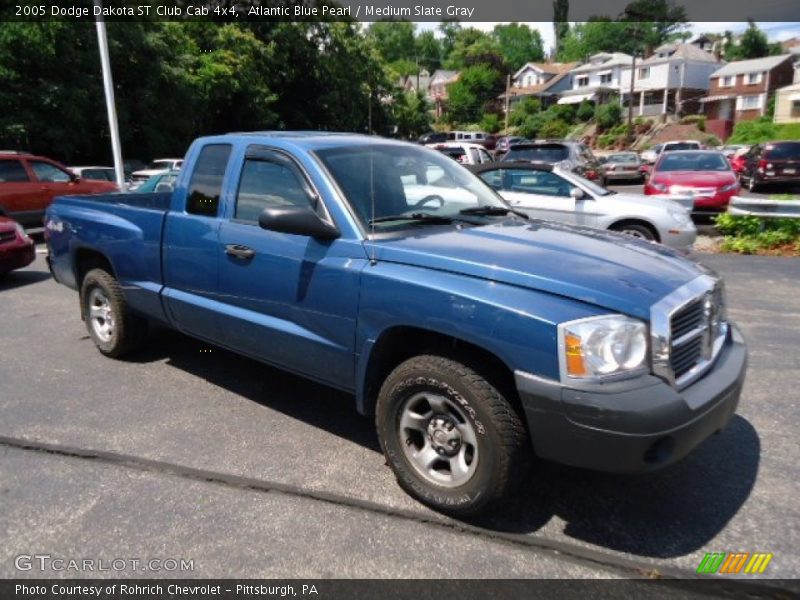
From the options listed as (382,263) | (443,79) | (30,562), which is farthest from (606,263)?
(443,79)

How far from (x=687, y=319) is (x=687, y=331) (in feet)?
0.18

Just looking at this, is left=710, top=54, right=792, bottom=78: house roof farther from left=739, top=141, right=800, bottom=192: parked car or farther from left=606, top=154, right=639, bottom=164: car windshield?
left=739, top=141, right=800, bottom=192: parked car

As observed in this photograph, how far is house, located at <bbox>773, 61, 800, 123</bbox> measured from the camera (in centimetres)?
4947

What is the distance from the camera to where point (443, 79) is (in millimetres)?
98562

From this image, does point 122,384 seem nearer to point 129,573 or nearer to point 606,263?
point 129,573

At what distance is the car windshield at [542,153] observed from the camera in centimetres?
1302

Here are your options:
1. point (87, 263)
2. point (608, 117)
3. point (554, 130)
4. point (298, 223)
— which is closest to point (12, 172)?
point (87, 263)

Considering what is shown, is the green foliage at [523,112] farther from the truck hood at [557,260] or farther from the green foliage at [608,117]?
the truck hood at [557,260]

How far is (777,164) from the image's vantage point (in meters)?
19.9

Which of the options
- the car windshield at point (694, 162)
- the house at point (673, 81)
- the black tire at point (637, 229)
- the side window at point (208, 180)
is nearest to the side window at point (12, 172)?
the side window at point (208, 180)

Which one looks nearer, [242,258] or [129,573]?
[129,573]

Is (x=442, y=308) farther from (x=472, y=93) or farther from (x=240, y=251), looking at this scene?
(x=472, y=93)

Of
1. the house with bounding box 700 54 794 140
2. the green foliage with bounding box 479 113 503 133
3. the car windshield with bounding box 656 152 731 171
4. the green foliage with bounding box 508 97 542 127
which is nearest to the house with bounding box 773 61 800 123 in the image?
the house with bounding box 700 54 794 140

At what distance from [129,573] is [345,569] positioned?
93 cm
